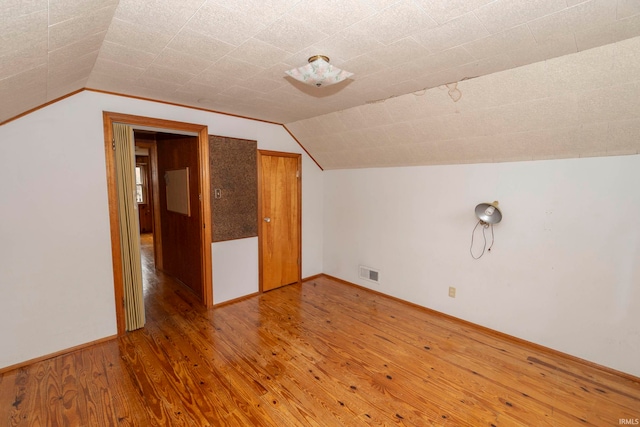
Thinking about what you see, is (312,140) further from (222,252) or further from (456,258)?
(456,258)

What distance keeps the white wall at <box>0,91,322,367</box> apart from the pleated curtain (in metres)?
0.14

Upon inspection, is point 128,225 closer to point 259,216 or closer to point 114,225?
point 114,225

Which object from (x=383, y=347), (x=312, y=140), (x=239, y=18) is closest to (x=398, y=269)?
(x=383, y=347)

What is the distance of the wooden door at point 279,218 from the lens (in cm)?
391

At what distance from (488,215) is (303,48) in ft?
7.31

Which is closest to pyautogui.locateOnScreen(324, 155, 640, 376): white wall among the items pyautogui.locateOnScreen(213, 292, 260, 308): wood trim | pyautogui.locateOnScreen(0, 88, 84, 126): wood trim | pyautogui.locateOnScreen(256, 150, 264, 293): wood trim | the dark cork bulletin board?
pyautogui.locateOnScreen(256, 150, 264, 293): wood trim

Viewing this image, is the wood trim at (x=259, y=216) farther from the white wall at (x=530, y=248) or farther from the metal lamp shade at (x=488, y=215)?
the metal lamp shade at (x=488, y=215)

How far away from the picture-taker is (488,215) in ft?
8.87

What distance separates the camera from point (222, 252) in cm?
351

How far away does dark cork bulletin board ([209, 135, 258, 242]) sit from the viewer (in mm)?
3367

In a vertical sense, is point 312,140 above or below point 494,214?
above

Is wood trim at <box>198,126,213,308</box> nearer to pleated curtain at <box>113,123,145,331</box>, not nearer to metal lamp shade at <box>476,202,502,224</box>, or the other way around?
pleated curtain at <box>113,123,145,331</box>

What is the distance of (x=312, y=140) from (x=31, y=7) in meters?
3.13

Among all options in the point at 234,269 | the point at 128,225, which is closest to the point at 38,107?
the point at 128,225
